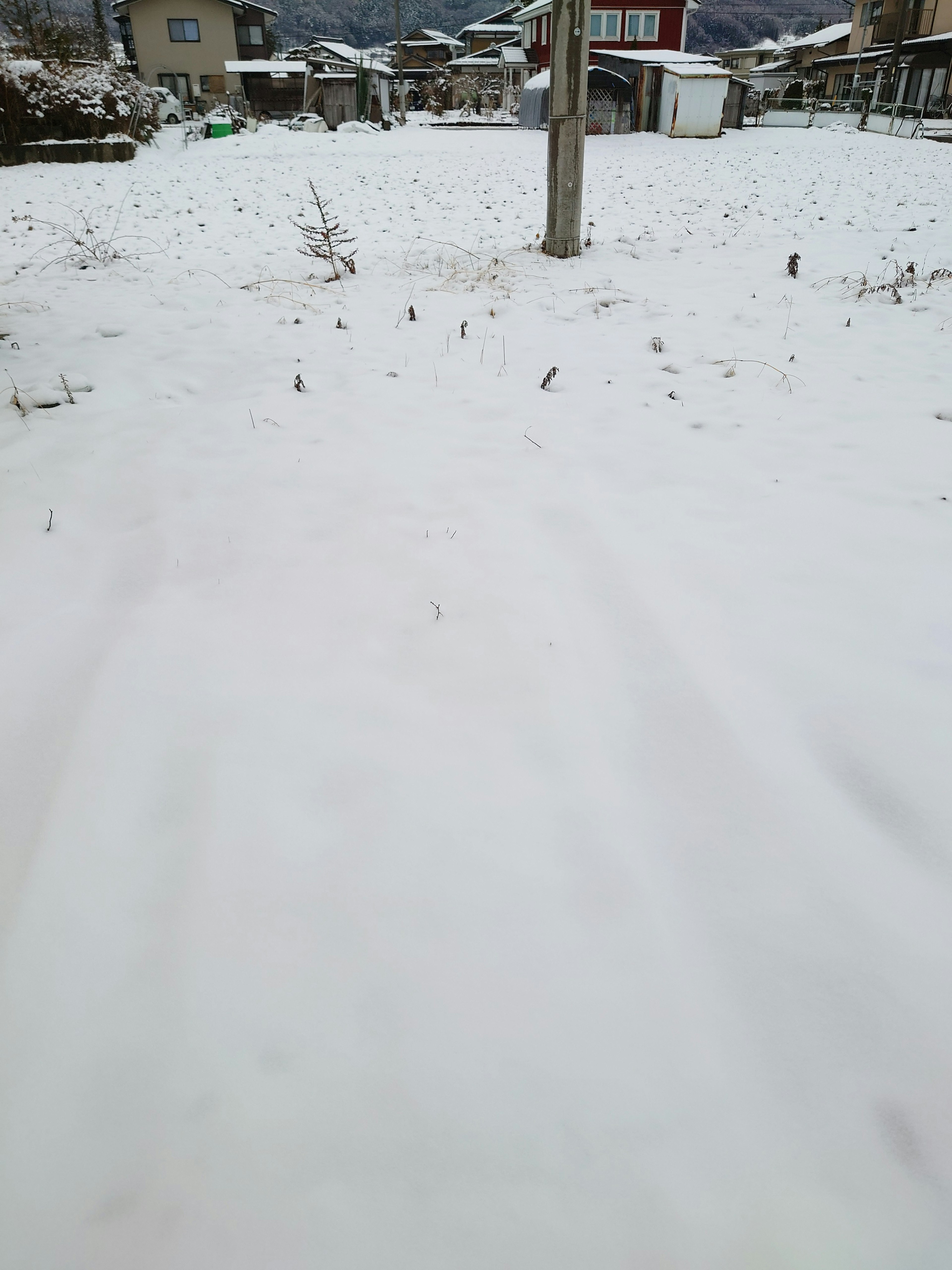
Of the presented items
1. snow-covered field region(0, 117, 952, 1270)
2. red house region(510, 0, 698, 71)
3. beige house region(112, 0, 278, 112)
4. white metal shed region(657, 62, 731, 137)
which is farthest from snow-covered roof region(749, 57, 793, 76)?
snow-covered field region(0, 117, 952, 1270)

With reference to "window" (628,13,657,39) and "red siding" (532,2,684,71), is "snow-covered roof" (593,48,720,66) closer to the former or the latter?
"red siding" (532,2,684,71)

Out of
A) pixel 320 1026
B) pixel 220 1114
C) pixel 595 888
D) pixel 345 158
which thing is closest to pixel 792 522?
pixel 595 888

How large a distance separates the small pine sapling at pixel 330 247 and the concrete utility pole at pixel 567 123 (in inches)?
68.3

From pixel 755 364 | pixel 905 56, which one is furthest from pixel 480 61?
pixel 755 364

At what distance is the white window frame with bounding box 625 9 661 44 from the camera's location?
2600 centimetres

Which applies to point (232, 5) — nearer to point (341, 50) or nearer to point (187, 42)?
point (187, 42)

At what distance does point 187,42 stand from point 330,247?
36289 millimetres

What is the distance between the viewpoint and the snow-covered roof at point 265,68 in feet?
96.3

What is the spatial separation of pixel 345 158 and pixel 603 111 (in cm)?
1080

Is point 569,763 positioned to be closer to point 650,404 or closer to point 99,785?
point 99,785

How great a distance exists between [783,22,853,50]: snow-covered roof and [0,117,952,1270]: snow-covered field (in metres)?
48.9

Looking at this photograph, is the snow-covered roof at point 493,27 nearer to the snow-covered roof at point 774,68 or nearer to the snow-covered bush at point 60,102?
the snow-covered roof at point 774,68

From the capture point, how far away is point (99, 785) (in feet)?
4.91

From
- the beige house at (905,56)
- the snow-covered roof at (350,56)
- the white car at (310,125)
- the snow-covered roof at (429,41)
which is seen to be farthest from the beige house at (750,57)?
the white car at (310,125)
